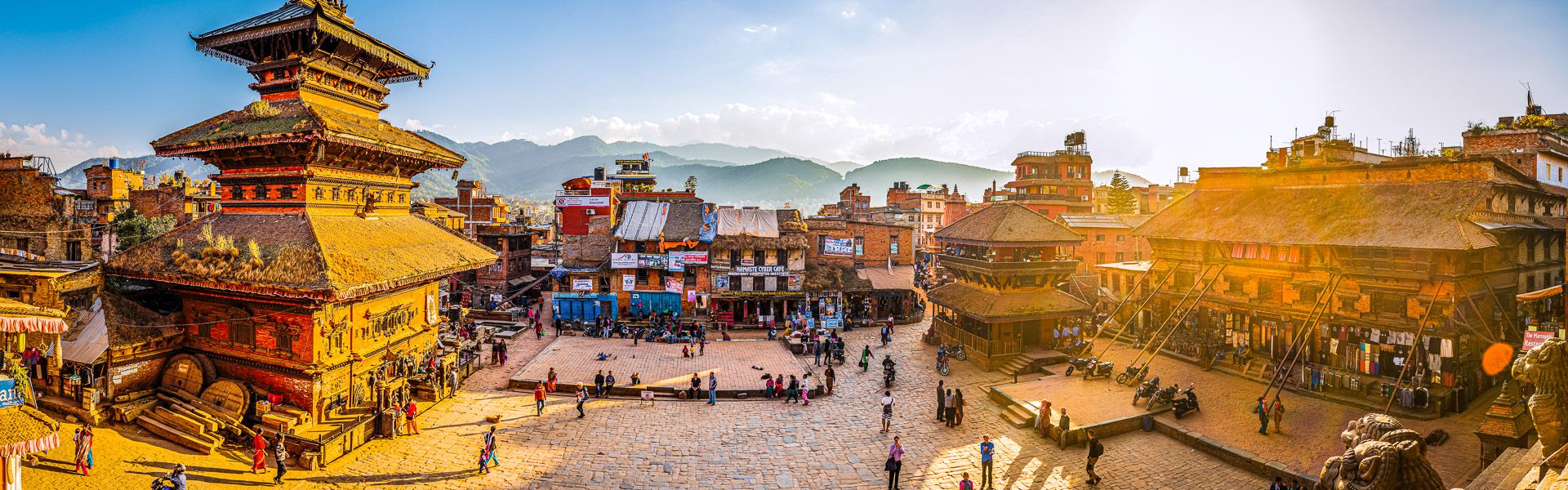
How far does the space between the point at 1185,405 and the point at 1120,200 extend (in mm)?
59460

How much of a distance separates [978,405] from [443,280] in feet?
65.9

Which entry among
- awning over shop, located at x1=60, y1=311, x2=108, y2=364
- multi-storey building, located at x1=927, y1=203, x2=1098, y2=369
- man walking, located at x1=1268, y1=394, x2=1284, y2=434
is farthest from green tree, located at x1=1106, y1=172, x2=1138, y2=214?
awning over shop, located at x1=60, y1=311, x2=108, y2=364

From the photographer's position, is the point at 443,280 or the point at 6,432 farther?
the point at 443,280

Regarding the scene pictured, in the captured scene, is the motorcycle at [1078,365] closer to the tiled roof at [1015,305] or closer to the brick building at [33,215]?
the tiled roof at [1015,305]

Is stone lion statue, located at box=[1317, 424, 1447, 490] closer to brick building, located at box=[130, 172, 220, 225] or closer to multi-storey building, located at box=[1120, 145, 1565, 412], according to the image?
multi-storey building, located at box=[1120, 145, 1565, 412]

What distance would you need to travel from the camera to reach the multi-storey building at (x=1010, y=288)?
2772cm

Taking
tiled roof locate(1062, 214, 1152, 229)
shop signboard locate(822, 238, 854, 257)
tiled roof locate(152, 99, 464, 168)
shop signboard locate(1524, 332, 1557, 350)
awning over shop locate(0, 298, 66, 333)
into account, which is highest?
tiled roof locate(152, 99, 464, 168)

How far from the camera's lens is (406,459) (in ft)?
54.0

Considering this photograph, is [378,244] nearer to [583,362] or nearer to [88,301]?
[88,301]

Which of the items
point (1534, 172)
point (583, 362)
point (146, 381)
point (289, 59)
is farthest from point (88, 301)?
point (1534, 172)

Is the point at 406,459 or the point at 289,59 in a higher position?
the point at 289,59

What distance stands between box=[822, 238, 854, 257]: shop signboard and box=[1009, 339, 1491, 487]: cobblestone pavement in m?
17.5

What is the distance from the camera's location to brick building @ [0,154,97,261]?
35.2 meters

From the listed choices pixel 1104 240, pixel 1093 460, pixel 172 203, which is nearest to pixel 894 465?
pixel 1093 460
